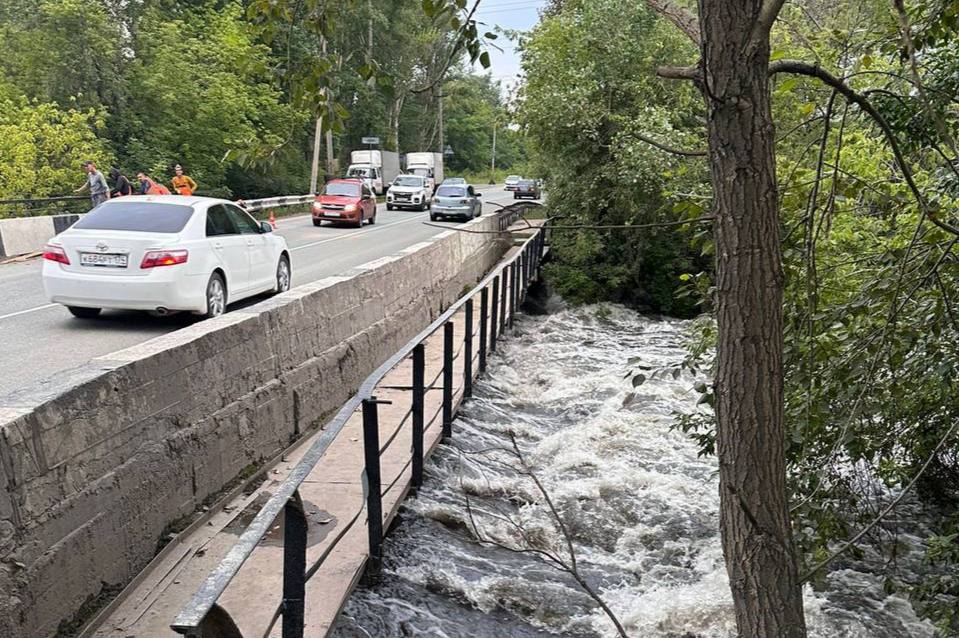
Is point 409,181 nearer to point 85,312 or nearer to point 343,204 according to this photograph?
point 343,204

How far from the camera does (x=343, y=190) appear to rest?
93.5 feet

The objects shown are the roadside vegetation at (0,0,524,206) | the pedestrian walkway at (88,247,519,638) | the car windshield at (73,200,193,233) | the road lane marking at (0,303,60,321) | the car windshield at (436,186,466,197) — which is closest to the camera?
the pedestrian walkway at (88,247,519,638)

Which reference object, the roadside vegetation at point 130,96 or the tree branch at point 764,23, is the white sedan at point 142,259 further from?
the roadside vegetation at point 130,96

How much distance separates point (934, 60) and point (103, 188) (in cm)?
1822

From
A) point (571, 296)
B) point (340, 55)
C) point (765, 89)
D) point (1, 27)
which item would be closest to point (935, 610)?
point (765, 89)

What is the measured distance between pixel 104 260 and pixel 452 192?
25.2m

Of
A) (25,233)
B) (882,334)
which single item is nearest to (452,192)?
(25,233)

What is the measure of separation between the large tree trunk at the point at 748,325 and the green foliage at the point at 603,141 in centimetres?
1456

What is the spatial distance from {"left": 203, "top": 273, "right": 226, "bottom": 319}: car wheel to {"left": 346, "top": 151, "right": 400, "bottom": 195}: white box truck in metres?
36.2

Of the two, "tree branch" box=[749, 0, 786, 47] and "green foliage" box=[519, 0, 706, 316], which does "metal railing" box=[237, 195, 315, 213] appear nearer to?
"green foliage" box=[519, 0, 706, 316]

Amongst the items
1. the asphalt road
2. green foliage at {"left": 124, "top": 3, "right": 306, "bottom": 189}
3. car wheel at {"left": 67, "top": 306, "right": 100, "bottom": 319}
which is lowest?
the asphalt road

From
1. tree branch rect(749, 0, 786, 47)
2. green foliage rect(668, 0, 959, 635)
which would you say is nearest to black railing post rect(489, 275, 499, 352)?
green foliage rect(668, 0, 959, 635)

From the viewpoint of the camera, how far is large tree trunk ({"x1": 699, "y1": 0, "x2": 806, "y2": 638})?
1998mm

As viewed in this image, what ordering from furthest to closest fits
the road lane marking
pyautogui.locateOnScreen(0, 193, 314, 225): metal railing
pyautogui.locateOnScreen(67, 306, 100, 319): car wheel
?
pyautogui.locateOnScreen(0, 193, 314, 225): metal railing
the road lane marking
pyautogui.locateOnScreen(67, 306, 100, 319): car wheel
